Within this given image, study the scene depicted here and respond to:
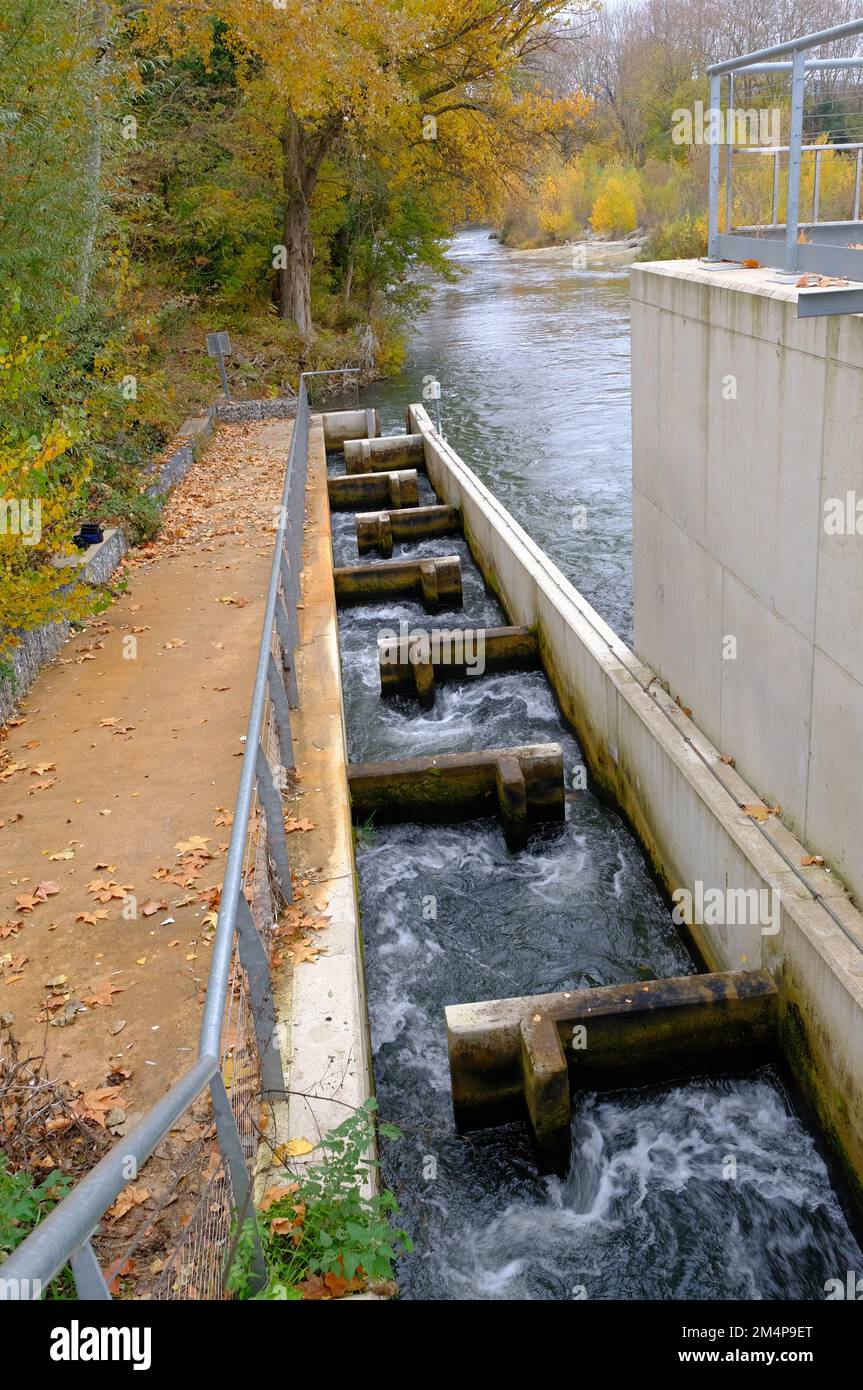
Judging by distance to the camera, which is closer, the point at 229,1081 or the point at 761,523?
the point at 229,1081

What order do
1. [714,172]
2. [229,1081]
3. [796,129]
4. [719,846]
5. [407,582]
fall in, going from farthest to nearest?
[407,582]
[714,172]
[719,846]
[796,129]
[229,1081]

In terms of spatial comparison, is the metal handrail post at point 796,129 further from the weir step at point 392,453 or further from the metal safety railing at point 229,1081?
the weir step at point 392,453

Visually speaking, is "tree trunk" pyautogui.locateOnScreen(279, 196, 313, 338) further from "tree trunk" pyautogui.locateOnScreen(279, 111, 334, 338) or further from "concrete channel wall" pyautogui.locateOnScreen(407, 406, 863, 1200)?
"concrete channel wall" pyautogui.locateOnScreen(407, 406, 863, 1200)

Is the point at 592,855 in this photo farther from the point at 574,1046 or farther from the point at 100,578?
the point at 100,578

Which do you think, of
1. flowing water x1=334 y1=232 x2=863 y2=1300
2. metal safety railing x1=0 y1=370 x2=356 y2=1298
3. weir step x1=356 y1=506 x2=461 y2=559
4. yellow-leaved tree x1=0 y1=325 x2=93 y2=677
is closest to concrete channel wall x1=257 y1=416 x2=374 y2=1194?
metal safety railing x1=0 y1=370 x2=356 y2=1298

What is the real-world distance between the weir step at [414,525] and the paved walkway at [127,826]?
5220 mm

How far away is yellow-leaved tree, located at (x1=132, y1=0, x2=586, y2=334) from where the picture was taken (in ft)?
81.1

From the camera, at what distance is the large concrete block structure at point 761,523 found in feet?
19.6

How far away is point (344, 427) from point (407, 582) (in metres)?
12.1

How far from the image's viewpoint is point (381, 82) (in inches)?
997

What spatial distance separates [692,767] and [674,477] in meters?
2.32

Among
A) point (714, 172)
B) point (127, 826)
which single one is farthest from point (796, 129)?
point (127, 826)

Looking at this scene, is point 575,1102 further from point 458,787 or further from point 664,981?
point 458,787

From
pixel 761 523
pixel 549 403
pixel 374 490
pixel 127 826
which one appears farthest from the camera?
pixel 549 403
